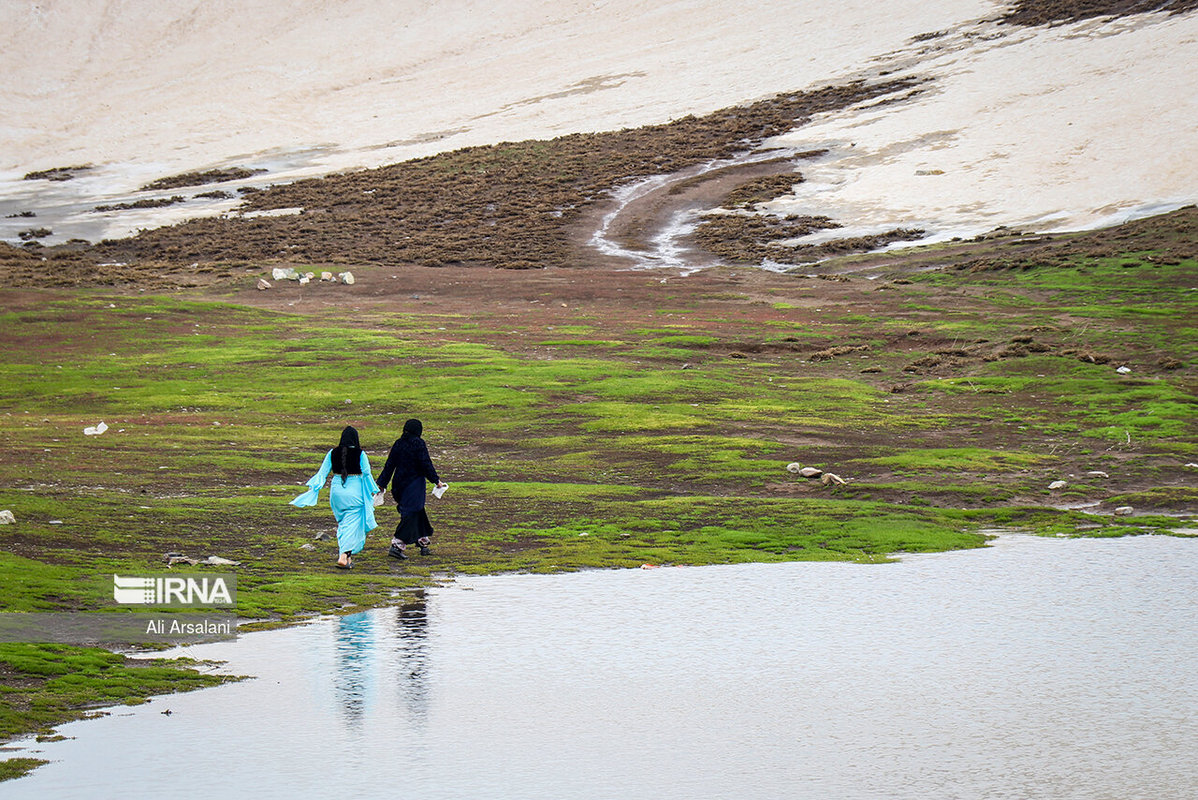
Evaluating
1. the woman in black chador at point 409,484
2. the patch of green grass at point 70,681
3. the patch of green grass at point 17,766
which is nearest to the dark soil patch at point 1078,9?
the woman in black chador at point 409,484

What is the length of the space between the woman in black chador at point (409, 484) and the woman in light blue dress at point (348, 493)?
2.03ft

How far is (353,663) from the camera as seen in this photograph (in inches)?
534

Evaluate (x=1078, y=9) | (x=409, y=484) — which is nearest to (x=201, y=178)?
(x=1078, y=9)

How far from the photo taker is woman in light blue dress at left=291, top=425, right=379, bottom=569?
1859 centimetres

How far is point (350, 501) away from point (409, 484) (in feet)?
3.77

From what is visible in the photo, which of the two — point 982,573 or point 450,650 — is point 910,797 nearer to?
point 450,650

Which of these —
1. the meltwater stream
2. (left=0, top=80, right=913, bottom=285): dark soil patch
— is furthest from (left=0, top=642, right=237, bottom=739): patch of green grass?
(left=0, top=80, right=913, bottom=285): dark soil patch

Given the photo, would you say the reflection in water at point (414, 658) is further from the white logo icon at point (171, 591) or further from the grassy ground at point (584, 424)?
the white logo icon at point (171, 591)

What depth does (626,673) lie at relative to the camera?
13.6m

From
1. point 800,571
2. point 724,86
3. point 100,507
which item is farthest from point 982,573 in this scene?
point 724,86

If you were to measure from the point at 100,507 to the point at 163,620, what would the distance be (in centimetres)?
691

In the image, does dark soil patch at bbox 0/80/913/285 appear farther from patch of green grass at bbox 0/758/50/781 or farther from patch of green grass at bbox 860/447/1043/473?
patch of green grass at bbox 0/758/50/781

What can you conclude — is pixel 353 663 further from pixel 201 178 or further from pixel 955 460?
pixel 201 178

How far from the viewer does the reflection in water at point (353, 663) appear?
40.1 feet
